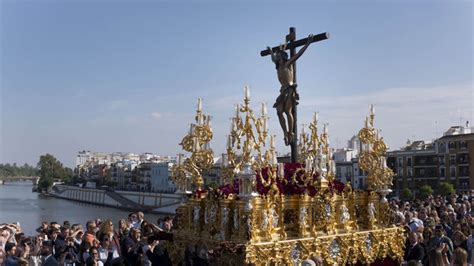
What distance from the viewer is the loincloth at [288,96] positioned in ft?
35.0

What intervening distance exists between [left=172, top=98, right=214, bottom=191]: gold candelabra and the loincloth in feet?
6.41

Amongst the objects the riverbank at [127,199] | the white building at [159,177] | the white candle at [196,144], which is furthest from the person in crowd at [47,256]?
the white building at [159,177]

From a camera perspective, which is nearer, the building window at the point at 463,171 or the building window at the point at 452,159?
the building window at the point at 463,171

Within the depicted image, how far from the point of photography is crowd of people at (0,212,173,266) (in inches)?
336

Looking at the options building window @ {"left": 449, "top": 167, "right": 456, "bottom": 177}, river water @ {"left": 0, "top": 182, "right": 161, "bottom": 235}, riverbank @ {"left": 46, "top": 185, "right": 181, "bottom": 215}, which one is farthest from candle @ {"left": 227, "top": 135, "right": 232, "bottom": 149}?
building window @ {"left": 449, "top": 167, "right": 456, "bottom": 177}

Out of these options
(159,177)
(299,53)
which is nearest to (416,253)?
(299,53)

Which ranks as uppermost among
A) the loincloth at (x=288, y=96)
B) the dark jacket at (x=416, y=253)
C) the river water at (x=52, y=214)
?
the loincloth at (x=288, y=96)

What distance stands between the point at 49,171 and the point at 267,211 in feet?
418

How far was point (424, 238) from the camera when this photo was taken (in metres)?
11.3

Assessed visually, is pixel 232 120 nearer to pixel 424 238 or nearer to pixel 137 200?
pixel 424 238

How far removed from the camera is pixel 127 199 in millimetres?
71188

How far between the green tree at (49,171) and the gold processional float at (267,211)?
11798cm

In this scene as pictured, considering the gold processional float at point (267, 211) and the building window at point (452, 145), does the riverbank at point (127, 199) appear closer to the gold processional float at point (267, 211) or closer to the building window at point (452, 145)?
the building window at point (452, 145)

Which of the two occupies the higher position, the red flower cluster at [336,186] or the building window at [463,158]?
the building window at [463,158]
